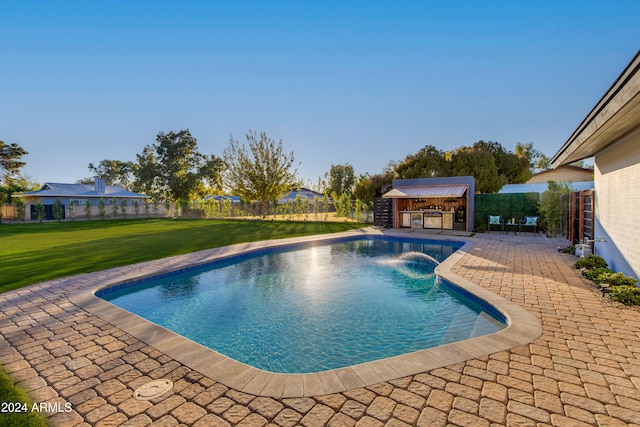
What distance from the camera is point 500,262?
404 inches

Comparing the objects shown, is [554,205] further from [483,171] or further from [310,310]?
[483,171]

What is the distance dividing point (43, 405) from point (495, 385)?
4829 millimetres

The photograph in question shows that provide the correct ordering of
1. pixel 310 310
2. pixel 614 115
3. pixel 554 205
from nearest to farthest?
pixel 614 115 < pixel 310 310 < pixel 554 205

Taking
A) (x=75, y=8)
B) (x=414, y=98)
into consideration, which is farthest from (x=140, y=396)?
(x=414, y=98)

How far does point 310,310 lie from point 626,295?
6356 mm

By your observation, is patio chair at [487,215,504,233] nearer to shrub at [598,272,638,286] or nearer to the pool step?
shrub at [598,272,638,286]

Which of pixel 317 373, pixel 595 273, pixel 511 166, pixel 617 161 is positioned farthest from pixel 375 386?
pixel 511 166

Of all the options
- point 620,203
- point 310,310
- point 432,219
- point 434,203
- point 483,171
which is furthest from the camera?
point 483,171

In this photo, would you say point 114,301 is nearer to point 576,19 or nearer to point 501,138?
point 576,19

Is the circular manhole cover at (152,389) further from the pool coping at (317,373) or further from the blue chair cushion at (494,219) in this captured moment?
the blue chair cushion at (494,219)

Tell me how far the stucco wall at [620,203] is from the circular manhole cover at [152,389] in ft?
29.3

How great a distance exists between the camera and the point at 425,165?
36.2 meters

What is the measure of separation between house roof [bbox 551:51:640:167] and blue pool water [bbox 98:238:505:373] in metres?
3.91

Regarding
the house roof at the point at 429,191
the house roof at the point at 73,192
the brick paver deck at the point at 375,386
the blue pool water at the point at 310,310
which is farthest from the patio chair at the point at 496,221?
the house roof at the point at 73,192
